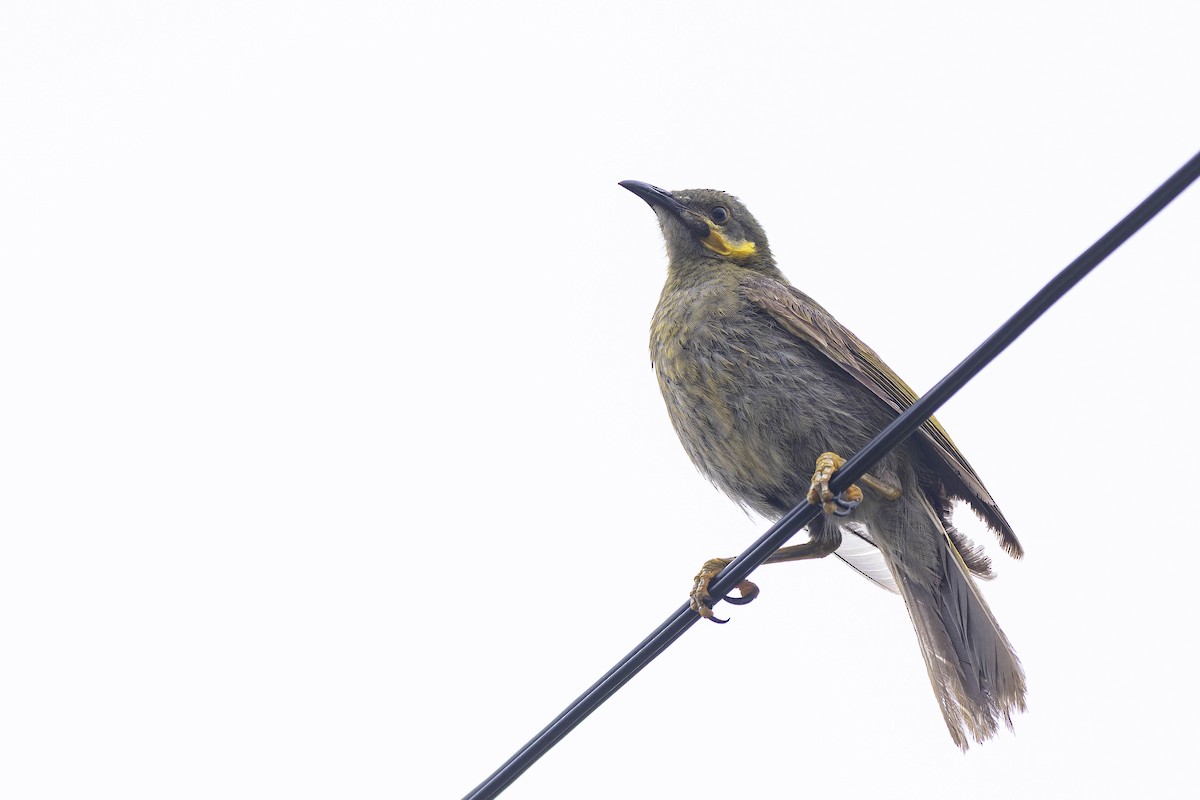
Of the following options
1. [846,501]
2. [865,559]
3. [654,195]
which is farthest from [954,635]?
[654,195]

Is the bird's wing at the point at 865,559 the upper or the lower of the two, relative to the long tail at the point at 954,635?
upper

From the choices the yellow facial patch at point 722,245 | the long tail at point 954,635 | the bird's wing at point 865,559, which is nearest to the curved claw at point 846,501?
the long tail at point 954,635

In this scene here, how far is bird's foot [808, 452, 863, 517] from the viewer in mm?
4618

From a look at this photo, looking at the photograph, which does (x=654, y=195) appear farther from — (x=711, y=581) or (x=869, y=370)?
(x=711, y=581)

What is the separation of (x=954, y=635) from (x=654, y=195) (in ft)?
9.59

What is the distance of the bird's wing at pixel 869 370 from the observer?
5.48 meters

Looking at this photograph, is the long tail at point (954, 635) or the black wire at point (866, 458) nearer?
the black wire at point (866, 458)

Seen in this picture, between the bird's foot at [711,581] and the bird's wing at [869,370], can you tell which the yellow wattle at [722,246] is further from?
the bird's foot at [711,581]

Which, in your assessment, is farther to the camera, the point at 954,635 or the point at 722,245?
the point at 722,245

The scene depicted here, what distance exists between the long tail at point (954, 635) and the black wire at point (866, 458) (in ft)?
5.72

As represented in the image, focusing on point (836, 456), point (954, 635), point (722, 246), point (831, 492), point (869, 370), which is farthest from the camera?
point (722, 246)

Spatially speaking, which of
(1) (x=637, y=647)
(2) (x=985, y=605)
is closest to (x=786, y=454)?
(2) (x=985, y=605)

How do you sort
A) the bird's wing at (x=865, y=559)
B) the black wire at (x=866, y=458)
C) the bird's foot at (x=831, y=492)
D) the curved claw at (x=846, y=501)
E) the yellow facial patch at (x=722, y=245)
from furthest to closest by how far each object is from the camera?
1. the yellow facial patch at (x=722, y=245)
2. the bird's wing at (x=865, y=559)
3. the curved claw at (x=846, y=501)
4. the bird's foot at (x=831, y=492)
5. the black wire at (x=866, y=458)

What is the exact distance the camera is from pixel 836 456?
5.12 m
